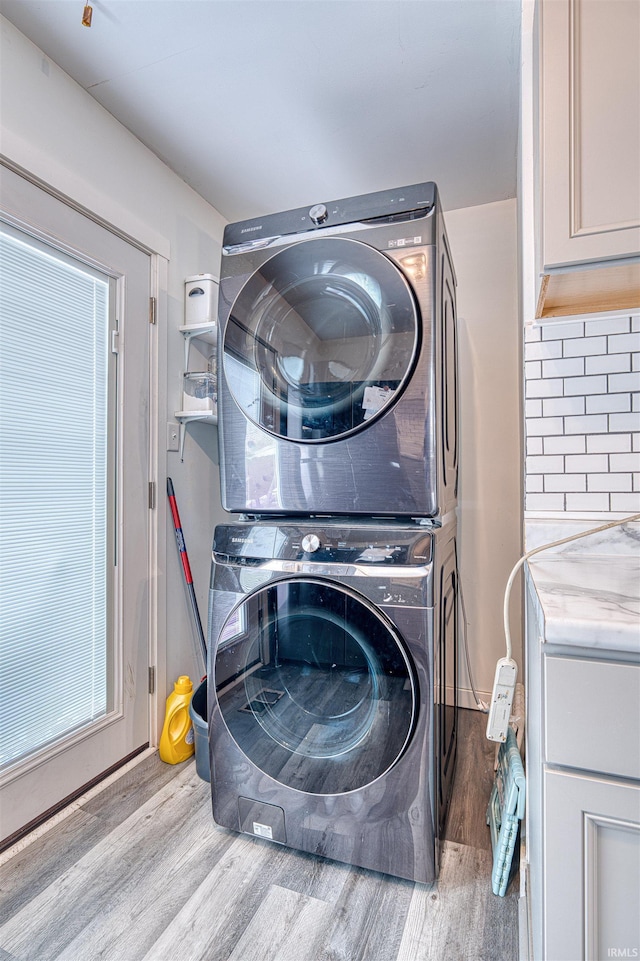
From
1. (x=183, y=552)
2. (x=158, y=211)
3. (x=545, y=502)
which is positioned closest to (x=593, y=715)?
(x=545, y=502)

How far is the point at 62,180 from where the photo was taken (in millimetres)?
1509

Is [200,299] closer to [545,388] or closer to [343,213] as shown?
[343,213]

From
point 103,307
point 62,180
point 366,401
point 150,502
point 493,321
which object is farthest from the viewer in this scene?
point 493,321

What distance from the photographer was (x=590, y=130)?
91 centimetres

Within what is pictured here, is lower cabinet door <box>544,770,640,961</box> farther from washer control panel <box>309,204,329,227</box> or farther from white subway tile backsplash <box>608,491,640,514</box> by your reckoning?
washer control panel <box>309,204,329,227</box>

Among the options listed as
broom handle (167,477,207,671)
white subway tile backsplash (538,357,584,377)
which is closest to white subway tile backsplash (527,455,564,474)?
white subway tile backsplash (538,357,584,377)

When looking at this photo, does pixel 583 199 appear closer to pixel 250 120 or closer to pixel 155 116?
pixel 250 120

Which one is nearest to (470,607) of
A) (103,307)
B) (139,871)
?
(139,871)

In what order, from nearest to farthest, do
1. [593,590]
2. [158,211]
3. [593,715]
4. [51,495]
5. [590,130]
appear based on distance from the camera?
[593,715] < [593,590] < [590,130] < [51,495] < [158,211]

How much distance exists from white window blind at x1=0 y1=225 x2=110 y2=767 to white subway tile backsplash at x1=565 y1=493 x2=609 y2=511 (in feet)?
4.97

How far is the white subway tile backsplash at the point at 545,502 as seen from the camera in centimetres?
120

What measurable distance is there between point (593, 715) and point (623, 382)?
848 mm

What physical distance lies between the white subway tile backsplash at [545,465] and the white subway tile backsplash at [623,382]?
208 mm

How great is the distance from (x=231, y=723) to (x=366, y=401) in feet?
3.23
